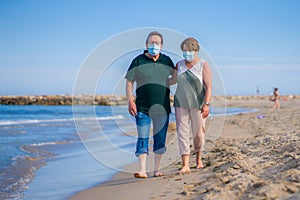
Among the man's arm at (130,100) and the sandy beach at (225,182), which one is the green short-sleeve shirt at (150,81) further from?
the sandy beach at (225,182)

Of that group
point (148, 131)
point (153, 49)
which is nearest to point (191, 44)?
point (153, 49)

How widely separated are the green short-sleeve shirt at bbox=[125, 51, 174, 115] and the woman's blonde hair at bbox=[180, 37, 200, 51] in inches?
13.0

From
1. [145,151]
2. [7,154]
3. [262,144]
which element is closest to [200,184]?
[145,151]

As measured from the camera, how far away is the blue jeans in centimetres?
512

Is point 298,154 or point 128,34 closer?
point 298,154

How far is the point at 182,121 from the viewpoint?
17.3ft

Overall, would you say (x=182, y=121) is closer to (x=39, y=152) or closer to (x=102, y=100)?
(x=39, y=152)

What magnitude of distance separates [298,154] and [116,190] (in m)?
2.23

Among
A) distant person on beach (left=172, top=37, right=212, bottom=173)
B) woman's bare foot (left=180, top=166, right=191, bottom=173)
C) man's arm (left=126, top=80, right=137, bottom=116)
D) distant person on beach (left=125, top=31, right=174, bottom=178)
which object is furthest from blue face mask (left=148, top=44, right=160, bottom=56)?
woman's bare foot (left=180, top=166, right=191, bottom=173)

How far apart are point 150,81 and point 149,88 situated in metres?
0.09

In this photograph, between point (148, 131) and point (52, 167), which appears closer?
point (148, 131)

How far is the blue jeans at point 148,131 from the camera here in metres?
5.12

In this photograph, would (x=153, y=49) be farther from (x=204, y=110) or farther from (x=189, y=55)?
(x=204, y=110)

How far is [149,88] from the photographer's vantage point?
16.7ft
